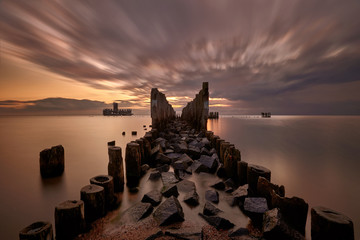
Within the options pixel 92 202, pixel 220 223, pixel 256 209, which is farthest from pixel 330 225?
pixel 92 202

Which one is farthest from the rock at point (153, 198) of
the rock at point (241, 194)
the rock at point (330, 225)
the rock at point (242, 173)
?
the rock at point (330, 225)

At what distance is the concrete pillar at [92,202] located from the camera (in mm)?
2242

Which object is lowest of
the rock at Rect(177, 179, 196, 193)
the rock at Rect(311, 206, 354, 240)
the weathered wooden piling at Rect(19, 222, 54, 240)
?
the rock at Rect(177, 179, 196, 193)

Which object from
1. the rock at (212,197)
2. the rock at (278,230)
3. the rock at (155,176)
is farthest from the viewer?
the rock at (155,176)

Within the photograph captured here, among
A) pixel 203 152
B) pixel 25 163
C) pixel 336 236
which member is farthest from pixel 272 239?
pixel 25 163

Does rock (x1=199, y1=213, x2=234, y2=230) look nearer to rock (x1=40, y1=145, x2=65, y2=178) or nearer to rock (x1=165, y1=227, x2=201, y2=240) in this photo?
rock (x1=165, y1=227, x2=201, y2=240)

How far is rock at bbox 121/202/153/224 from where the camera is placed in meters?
2.31

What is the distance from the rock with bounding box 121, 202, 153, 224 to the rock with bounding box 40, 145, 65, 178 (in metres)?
3.41

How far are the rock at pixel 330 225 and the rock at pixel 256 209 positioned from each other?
63 centimetres

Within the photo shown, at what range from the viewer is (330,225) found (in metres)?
1.54

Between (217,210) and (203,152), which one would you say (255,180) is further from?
(203,152)

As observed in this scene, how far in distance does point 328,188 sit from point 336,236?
497 cm

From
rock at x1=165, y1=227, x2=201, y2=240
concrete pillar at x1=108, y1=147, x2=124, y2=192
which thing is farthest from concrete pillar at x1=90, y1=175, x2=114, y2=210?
rock at x1=165, y1=227, x2=201, y2=240

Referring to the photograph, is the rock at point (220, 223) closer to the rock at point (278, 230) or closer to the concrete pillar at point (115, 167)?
the rock at point (278, 230)
